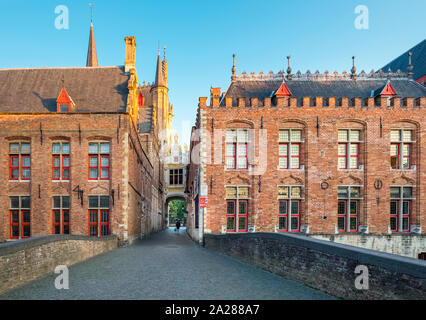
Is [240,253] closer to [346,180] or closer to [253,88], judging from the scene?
[346,180]

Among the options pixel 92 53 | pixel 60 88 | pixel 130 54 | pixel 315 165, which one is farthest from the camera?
pixel 92 53

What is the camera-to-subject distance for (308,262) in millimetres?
8047

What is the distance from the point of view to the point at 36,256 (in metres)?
8.88

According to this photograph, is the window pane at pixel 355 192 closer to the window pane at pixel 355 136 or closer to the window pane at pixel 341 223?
the window pane at pixel 341 223

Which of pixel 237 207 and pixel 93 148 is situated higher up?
pixel 93 148

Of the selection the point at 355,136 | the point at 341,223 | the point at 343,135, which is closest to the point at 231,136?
the point at 343,135

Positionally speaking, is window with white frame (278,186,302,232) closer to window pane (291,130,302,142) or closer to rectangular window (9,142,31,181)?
window pane (291,130,302,142)

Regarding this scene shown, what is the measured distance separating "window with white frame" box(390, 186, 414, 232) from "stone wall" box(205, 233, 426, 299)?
1263cm

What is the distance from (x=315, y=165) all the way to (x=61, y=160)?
15669 mm

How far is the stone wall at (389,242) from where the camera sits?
62.5 feet

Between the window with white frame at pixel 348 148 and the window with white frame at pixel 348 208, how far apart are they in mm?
1538

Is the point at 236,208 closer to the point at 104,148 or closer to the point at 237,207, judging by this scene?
the point at 237,207

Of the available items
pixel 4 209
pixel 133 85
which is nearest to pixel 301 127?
pixel 133 85

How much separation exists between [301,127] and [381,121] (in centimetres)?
506
